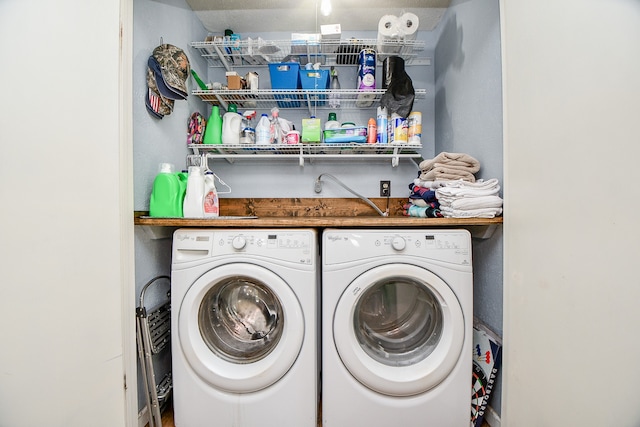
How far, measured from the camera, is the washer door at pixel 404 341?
1072 mm

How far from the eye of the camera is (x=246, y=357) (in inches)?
45.9

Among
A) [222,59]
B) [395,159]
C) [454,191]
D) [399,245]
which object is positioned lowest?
[399,245]

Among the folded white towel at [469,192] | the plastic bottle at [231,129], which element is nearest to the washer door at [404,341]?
the folded white towel at [469,192]

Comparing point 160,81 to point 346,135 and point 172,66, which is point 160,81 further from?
point 346,135

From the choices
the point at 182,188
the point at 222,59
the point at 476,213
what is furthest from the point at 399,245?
the point at 222,59

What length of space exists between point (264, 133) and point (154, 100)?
2.02 ft

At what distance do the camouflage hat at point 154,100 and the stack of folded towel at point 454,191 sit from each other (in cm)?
145

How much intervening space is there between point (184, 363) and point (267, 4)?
2.14m

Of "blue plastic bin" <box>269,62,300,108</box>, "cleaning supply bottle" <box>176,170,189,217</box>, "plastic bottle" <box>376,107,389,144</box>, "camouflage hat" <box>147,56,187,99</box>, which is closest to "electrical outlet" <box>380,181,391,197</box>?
"plastic bottle" <box>376,107,389,144</box>

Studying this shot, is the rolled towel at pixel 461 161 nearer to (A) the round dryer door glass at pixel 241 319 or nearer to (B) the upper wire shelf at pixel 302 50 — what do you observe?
(B) the upper wire shelf at pixel 302 50

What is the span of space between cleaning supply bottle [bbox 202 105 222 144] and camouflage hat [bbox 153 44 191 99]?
13.5 inches

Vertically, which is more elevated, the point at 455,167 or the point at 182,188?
the point at 455,167
